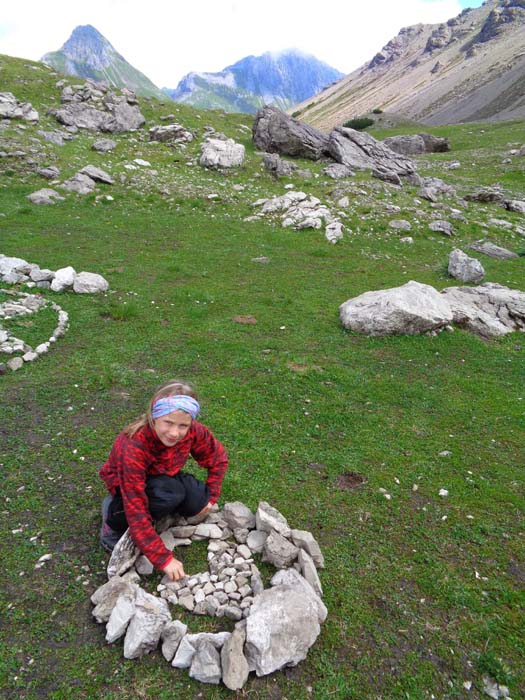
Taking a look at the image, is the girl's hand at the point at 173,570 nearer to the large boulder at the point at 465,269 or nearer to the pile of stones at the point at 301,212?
the large boulder at the point at 465,269

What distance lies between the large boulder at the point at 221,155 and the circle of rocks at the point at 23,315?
76.7 ft

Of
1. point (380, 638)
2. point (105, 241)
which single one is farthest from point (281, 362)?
point (105, 241)

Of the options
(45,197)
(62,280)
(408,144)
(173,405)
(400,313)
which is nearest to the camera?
(173,405)

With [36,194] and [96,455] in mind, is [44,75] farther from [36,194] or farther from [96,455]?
[96,455]

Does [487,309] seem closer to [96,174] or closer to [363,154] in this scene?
[96,174]

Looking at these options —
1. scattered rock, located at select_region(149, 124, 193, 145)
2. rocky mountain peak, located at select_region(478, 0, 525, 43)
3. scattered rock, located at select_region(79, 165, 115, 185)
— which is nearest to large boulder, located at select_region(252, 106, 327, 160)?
scattered rock, located at select_region(149, 124, 193, 145)

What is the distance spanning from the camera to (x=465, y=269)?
60.5 feet

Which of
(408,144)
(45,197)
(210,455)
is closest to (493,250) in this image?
(210,455)

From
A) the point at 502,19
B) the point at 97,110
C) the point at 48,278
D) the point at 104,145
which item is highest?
the point at 502,19

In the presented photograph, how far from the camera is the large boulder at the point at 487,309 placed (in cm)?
1382

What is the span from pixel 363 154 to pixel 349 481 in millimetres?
37857

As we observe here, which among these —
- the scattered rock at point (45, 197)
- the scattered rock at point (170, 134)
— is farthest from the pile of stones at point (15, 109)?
the scattered rock at point (45, 197)

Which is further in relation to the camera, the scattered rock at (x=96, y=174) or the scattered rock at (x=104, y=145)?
the scattered rock at (x=104, y=145)

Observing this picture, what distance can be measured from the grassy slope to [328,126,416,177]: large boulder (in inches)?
807
